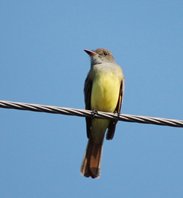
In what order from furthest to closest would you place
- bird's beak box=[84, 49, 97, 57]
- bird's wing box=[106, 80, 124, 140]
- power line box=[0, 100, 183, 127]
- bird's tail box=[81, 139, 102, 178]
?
bird's beak box=[84, 49, 97, 57]
bird's wing box=[106, 80, 124, 140]
bird's tail box=[81, 139, 102, 178]
power line box=[0, 100, 183, 127]

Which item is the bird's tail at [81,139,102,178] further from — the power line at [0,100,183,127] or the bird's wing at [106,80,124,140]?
the power line at [0,100,183,127]

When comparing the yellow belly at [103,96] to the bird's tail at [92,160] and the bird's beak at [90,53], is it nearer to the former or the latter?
the bird's tail at [92,160]

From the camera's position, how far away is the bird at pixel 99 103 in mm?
7734

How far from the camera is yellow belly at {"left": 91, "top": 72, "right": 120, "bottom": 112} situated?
7730mm

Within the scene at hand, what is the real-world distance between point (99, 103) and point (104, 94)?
0.15 m

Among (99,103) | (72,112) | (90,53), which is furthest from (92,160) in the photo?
(72,112)

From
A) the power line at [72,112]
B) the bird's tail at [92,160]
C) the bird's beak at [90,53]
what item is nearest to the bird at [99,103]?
the bird's tail at [92,160]

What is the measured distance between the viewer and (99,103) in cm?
774

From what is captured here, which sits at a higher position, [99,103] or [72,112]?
[99,103]

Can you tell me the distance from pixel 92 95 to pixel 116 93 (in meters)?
0.36

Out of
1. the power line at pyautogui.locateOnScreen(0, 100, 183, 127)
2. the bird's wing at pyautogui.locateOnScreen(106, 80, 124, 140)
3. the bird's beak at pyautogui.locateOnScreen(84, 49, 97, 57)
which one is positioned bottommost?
the power line at pyautogui.locateOnScreen(0, 100, 183, 127)

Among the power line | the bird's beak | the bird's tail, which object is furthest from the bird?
the power line

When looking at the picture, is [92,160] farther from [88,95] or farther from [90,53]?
[90,53]

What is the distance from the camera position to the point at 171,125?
5.33 meters
